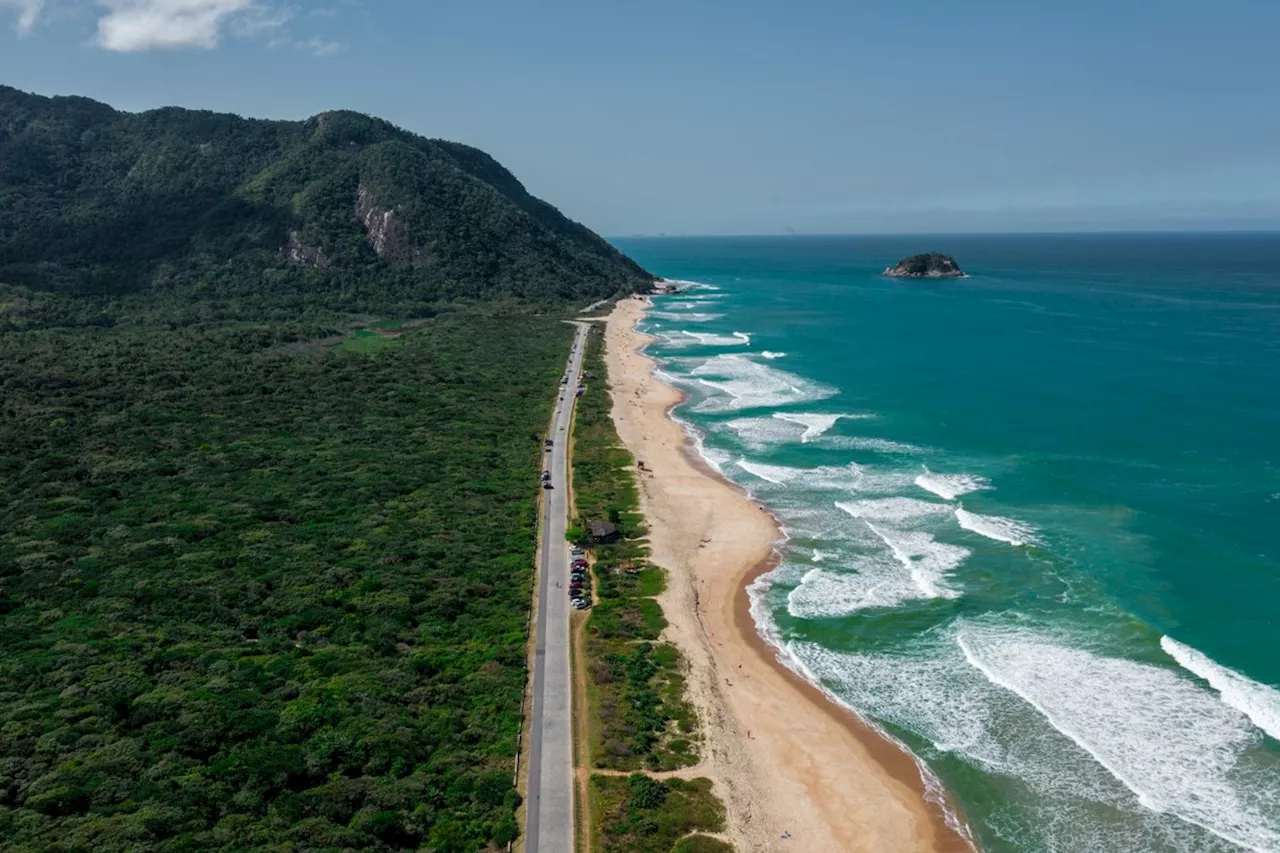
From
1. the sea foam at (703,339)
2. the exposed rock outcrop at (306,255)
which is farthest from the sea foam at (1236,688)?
the exposed rock outcrop at (306,255)

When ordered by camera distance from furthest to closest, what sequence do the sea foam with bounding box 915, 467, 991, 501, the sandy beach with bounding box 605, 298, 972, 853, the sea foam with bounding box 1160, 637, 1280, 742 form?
the sea foam with bounding box 915, 467, 991, 501, the sea foam with bounding box 1160, 637, 1280, 742, the sandy beach with bounding box 605, 298, 972, 853

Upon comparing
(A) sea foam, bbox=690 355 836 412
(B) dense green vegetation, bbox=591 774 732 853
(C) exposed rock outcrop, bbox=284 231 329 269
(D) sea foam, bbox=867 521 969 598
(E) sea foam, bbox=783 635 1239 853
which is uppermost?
(C) exposed rock outcrop, bbox=284 231 329 269

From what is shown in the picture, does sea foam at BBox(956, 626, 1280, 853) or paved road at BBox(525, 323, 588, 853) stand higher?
paved road at BBox(525, 323, 588, 853)

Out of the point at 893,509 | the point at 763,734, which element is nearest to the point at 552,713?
the point at 763,734

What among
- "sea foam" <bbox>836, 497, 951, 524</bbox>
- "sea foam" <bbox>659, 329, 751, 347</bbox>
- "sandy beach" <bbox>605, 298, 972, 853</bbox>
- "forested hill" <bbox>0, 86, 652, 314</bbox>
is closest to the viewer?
"sandy beach" <bbox>605, 298, 972, 853</bbox>

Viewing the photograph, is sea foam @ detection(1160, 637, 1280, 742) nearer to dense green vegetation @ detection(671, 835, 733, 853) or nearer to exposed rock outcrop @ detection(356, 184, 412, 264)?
dense green vegetation @ detection(671, 835, 733, 853)

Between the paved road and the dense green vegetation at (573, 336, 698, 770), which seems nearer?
the paved road

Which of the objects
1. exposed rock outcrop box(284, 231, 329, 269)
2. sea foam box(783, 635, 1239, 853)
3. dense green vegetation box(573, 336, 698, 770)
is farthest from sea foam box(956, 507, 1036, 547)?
exposed rock outcrop box(284, 231, 329, 269)
